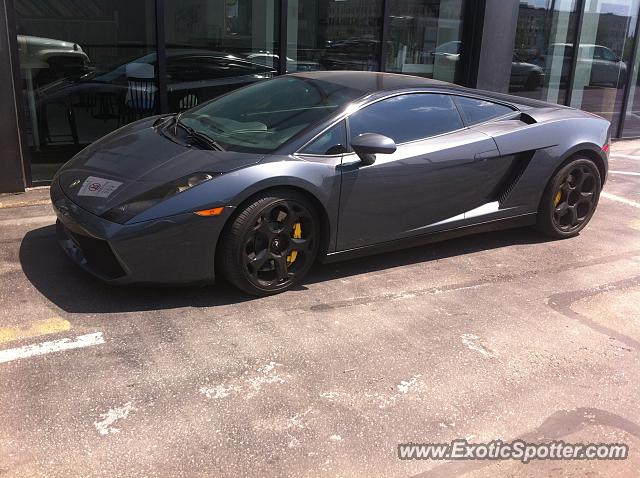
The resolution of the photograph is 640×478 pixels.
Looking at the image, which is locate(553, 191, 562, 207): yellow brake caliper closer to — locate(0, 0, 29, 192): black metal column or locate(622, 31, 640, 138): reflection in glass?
locate(0, 0, 29, 192): black metal column

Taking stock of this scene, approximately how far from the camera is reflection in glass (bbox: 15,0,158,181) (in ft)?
19.9

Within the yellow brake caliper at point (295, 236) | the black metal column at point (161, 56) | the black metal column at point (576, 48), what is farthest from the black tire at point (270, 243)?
the black metal column at point (576, 48)

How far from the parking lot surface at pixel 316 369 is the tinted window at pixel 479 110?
1.15m

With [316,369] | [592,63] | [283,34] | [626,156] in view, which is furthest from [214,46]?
[592,63]

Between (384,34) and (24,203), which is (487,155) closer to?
(24,203)

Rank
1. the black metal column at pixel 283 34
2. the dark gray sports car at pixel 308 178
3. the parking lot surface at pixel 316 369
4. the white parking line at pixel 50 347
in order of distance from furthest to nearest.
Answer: the black metal column at pixel 283 34, the dark gray sports car at pixel 308 178, the white parking line at pixel 50 347, the parking lot surface at pixel 316 369

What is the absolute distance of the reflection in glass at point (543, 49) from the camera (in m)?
9.25

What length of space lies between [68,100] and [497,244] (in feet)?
15.2

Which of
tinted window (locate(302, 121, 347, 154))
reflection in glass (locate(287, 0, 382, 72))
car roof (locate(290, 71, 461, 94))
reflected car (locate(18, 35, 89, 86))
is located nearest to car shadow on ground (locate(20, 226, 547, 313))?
tinted window (locate(302, 121, 347, 154))

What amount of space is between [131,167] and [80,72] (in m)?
3.34

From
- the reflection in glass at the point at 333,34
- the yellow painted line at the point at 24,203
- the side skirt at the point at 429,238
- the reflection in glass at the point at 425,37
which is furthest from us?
the reflection in glass at the point at 425,37

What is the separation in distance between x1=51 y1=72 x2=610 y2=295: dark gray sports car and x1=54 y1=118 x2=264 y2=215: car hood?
11 mm

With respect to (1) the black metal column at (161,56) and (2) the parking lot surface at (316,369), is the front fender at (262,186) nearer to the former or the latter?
(2) the parking lot surface at (316,369)

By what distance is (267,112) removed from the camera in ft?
14.0
